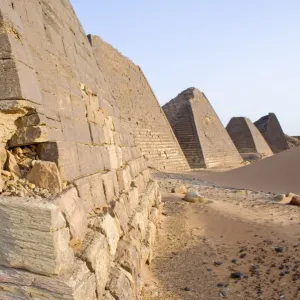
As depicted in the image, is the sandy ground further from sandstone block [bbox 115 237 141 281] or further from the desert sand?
sandstone block [bbox 115 237 141 281]

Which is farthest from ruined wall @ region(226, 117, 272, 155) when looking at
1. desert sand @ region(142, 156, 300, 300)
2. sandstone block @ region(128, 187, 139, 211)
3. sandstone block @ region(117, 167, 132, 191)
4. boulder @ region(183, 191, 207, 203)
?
sandstone block @ region(117, 167, 132, 191)

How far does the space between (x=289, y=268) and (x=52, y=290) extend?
10.1 ft

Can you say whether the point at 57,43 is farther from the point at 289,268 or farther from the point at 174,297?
the point at 289,268

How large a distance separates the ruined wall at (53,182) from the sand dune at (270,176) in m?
10.5

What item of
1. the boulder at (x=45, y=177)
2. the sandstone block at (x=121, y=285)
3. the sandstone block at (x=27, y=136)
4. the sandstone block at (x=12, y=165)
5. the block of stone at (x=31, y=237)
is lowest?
the sandstone block at (x=121, y=285)

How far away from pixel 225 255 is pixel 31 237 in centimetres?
333

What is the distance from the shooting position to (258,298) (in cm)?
349

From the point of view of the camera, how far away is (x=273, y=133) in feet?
144

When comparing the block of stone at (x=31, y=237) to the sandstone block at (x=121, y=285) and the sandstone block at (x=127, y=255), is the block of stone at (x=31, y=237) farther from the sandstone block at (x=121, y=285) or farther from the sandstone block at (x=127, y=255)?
the sandstone block at (x=127, y=255)

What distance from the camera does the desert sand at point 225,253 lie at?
3.66 metres

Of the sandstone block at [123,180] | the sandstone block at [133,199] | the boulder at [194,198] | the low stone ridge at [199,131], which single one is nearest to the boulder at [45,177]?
the sandstone block at [123,180]

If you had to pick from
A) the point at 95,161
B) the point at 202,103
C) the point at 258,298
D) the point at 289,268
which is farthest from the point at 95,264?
the point at 202,103

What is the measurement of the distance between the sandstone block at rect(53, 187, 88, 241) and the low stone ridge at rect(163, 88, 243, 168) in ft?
70.7

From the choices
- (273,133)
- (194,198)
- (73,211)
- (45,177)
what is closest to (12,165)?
(45,177)
